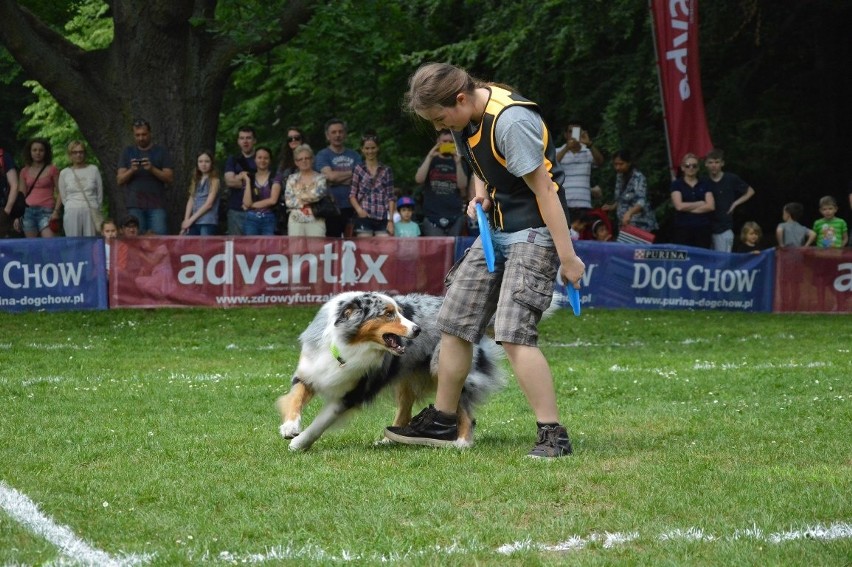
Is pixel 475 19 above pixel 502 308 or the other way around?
above

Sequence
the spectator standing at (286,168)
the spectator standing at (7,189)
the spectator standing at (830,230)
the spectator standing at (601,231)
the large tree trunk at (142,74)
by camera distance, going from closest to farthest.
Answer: the spectator standing at (286,168), the spectator standing at (7,189), the spectator standing at (830,230), the spectator standing at (601,231), the large tree trunk at (142,74)

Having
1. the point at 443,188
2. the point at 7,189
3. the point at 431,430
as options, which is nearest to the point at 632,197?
the point at 443,188

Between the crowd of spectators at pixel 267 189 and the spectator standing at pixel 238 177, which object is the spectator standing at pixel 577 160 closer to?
the crowd of spectators at pixel 267 189

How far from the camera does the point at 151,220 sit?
53.1ft

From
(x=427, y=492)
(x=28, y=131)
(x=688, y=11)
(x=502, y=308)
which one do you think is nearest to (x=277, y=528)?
(x=427, y=492)

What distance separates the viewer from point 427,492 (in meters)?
5.60

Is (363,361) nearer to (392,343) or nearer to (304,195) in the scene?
(392,343)

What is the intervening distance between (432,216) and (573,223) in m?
2.04

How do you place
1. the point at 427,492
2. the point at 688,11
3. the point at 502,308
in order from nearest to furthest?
1. the point at 427,492
2. the point at 502,308
3. the point at 688,11

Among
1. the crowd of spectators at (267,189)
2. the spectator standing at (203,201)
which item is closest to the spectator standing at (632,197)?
the crowd of spectators at (267,189)

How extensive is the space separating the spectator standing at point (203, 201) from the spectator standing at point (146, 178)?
33 centimetres

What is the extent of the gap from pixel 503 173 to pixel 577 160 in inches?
415

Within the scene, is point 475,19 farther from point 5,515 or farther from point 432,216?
point 5,515

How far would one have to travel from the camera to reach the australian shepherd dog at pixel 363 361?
268 inches
